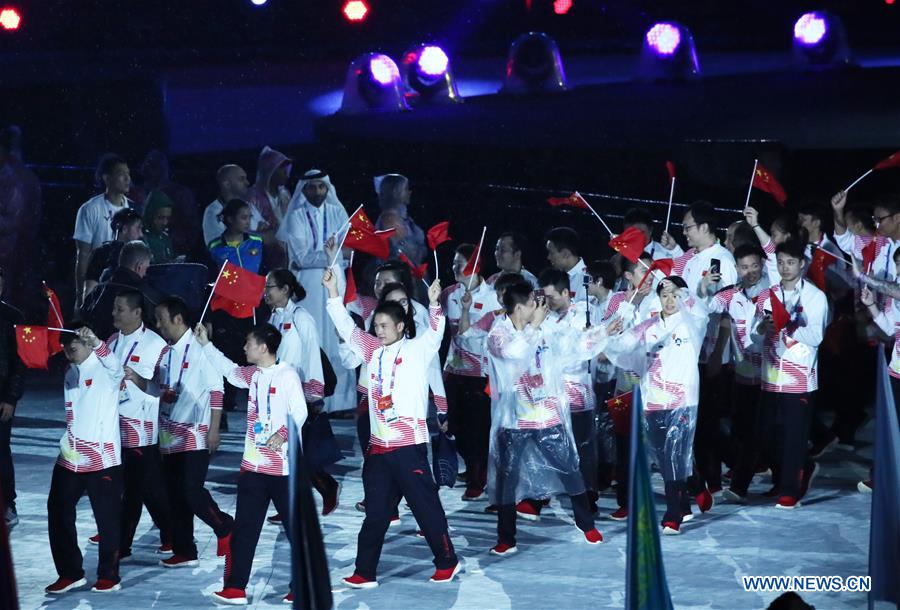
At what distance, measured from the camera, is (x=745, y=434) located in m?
8.45

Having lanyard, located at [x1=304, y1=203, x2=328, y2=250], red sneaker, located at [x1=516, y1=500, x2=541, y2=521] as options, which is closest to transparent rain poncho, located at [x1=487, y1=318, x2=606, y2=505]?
red sneaker, located at [x1=516, y1=500, x2=541, y2=521]

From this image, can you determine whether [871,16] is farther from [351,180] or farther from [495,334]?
[495,334]

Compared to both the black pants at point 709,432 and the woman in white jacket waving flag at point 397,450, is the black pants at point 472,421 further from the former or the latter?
the woman in white jacket waving flag at point 397,450

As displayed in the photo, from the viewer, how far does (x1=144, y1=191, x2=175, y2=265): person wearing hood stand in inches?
402

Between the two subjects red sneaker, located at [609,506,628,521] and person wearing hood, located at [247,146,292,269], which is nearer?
red sneaker, located at [609,506,628,521]

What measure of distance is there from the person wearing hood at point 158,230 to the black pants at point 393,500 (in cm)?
373

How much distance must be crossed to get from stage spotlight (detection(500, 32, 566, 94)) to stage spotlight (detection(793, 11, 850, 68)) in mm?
1940

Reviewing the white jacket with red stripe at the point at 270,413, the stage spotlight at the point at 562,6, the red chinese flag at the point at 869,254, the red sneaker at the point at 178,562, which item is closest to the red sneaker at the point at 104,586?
the red sneaker at the point at 178,562

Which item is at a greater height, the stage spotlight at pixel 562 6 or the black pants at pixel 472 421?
the stage spotlight at pixel 562 6

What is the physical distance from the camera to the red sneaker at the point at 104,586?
6902 millimetres

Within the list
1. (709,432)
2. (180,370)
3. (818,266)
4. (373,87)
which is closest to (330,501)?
(180,370)

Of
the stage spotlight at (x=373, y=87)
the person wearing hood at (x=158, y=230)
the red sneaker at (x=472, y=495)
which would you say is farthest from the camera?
the stage spotlight at (x=373, y=87)

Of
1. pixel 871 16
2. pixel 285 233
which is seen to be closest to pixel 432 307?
pixel 285 233

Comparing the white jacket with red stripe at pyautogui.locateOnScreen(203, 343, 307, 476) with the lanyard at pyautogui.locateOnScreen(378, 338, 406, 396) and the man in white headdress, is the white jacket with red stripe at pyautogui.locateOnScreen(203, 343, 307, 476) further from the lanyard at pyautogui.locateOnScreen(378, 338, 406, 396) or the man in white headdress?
the man in white headdress
